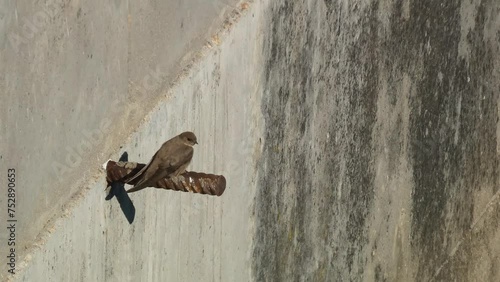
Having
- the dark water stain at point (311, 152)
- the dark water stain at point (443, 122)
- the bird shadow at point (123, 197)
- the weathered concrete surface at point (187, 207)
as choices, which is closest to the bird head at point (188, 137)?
the weathered concrete surface at point (187, 207)

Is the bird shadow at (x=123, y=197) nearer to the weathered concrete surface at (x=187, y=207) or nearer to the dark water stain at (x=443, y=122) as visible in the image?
the weathered concrete surface at (x=187, y=207)

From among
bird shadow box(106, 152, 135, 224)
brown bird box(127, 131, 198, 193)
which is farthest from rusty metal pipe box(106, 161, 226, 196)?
bird shadow box(106, 152, 135, 224)

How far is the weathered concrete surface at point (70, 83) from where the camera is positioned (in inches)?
225

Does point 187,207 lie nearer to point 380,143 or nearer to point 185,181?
point 185,181

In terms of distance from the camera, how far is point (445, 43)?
8.41m

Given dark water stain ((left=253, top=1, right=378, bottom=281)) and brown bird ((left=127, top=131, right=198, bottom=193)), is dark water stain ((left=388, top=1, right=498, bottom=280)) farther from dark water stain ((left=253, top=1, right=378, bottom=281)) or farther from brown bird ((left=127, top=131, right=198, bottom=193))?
brown bird ((left=127, top=131, right=198, bottom=193))

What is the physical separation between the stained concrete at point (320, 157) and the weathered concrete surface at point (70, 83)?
95 millimetres

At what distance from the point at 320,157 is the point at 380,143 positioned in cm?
72

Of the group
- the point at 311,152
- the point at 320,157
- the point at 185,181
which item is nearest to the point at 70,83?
the point at 185,181

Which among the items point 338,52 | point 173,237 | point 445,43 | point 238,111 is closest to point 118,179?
point 173,237

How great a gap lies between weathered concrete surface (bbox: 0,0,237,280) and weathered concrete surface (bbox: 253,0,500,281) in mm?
957

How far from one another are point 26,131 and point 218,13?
1.49 m

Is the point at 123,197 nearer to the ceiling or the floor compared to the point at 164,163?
nearer to the floor

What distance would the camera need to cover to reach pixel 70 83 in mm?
5898
